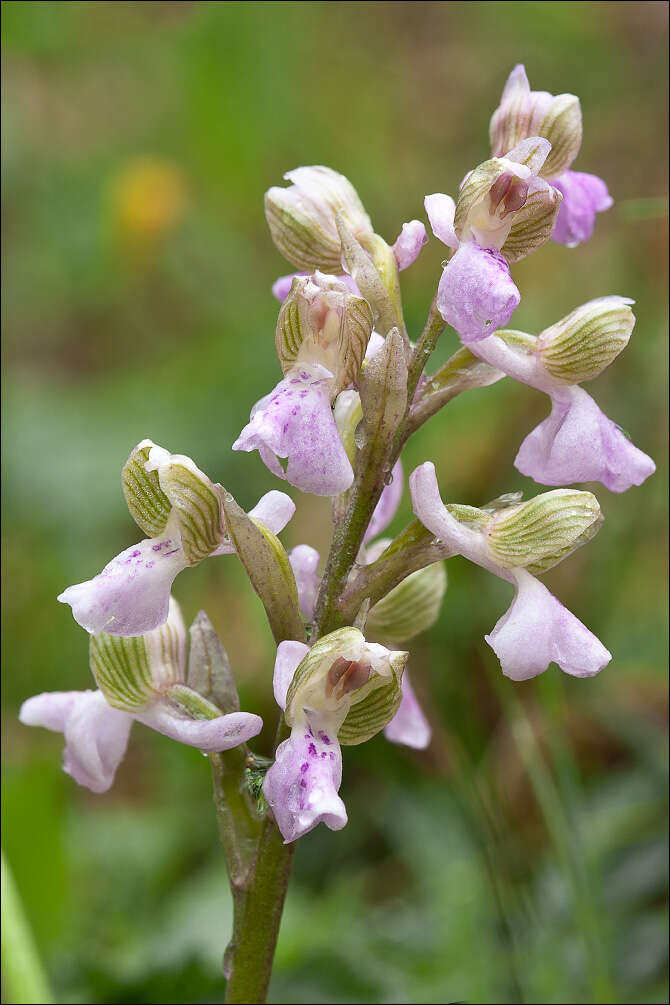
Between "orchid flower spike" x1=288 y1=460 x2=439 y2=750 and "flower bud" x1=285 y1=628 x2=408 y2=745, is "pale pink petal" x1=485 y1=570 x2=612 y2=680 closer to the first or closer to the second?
"flower bud" x1=285 y1=628 x2=408 y2=745

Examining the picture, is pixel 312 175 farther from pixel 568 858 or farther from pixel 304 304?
pixel 568 858

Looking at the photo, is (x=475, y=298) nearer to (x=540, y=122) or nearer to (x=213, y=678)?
(x=540, y=122)

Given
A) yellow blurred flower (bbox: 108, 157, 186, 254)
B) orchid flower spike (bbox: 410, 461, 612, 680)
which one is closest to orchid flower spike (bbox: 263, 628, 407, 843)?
orchid flower spike (bbox: 410, 461, 612, 680)

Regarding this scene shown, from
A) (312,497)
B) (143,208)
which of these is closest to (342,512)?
(312,497)

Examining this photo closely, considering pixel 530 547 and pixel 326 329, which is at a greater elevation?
pixel 326 329

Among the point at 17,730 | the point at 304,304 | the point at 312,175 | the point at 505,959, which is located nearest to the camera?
the point at 304,304

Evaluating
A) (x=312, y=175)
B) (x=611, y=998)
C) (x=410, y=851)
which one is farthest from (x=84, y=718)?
(x=410, y=851)

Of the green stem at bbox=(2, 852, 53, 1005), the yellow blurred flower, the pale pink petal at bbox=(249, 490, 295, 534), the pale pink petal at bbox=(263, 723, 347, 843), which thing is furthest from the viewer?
the yellow blurred flower
